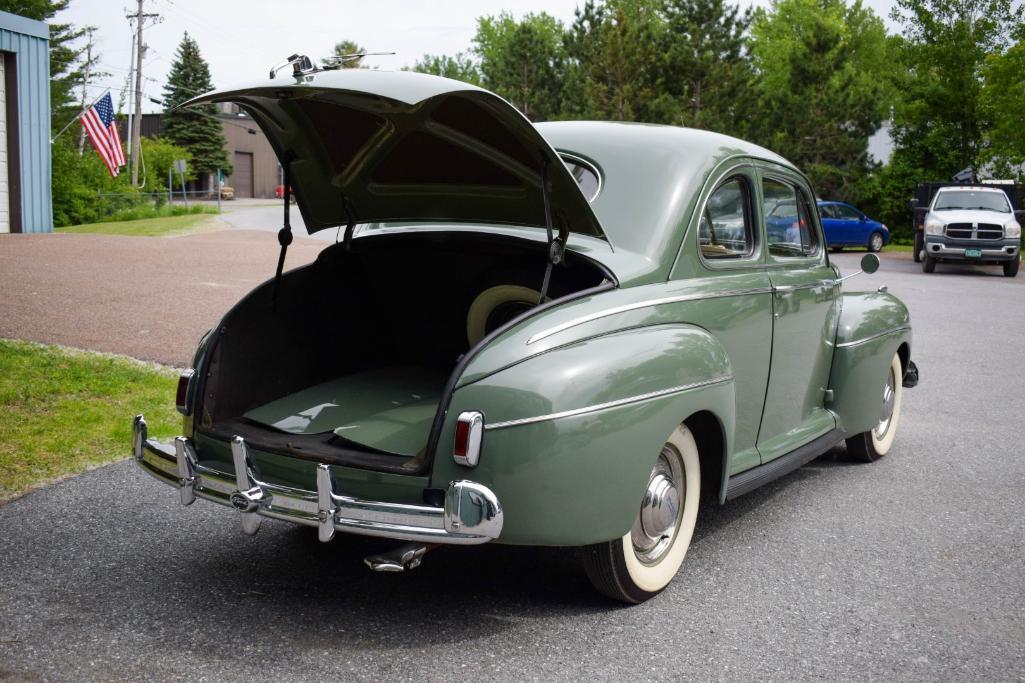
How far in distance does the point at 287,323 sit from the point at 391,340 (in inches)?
29.0

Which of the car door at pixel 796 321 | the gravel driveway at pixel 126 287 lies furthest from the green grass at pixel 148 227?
the car door at pixel 796 321

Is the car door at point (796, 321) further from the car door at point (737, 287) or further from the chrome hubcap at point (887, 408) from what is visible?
the chrome hubcap at point (887, 408)

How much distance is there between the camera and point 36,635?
3287 mm

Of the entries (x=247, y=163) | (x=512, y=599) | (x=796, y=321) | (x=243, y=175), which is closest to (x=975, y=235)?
(x=796, y=321)

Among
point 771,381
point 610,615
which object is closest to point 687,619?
point 610,615

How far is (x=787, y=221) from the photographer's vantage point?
504cm

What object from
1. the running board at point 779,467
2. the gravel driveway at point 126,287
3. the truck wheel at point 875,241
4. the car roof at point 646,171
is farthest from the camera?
the truck wheel at point 875,241

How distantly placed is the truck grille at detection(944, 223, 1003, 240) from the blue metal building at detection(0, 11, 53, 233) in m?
19.3

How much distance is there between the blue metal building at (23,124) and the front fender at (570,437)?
2017cm

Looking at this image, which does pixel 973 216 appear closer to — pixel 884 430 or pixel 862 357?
pixel 884 430

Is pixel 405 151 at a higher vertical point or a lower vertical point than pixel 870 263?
higher

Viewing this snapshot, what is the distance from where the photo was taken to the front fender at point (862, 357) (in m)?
5.21

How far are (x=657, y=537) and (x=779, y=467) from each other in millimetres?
1038

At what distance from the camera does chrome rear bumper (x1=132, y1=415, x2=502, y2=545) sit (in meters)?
3.03
